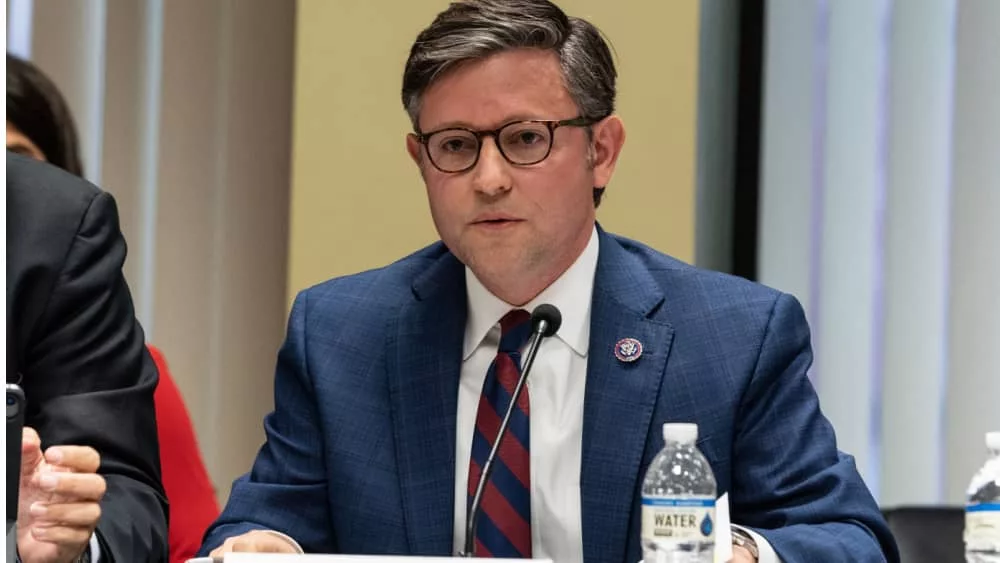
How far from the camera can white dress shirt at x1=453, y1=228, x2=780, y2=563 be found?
2074mm

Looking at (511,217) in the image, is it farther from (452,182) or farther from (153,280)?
(153,280)

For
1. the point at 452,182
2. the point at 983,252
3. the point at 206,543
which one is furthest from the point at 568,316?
the point at 983,252

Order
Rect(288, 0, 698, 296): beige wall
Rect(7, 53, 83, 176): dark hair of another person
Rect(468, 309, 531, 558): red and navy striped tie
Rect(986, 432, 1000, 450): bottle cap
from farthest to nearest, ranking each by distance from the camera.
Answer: Rect(288, 0, 698, 296): beige wall
Rect(7, 53, 83, 176): dark hair of another person
Rect(468, 309, 531, 558): red and navy striped tie
Rect(986, 432, 1000, 450): bottle cap

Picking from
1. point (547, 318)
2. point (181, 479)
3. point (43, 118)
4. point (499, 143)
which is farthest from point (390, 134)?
point (547, 318)

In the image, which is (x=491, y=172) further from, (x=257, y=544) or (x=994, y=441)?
(x=994, y=441)

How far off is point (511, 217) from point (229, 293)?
6.51ft

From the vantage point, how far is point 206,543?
2.04 m

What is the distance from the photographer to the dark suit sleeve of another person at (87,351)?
1.87 metres

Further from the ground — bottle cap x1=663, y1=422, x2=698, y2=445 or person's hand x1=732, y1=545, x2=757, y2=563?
bottle cap x1=663, y1=422, x2=698, y2=445

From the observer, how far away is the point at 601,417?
2.08 meters

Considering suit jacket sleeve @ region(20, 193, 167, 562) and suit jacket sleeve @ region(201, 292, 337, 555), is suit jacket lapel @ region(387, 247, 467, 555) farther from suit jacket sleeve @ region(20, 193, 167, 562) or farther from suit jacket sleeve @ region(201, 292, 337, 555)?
suit jacket sleeve @ region(20, 193, 167, 562)

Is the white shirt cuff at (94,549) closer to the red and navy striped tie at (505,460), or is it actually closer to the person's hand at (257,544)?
the person's hand at (257,544)

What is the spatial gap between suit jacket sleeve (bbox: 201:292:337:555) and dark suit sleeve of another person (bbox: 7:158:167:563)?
15 centimetres

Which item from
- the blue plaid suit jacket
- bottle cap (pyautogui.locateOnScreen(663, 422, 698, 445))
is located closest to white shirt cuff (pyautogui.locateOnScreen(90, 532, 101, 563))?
the blue plaid suit jacket
